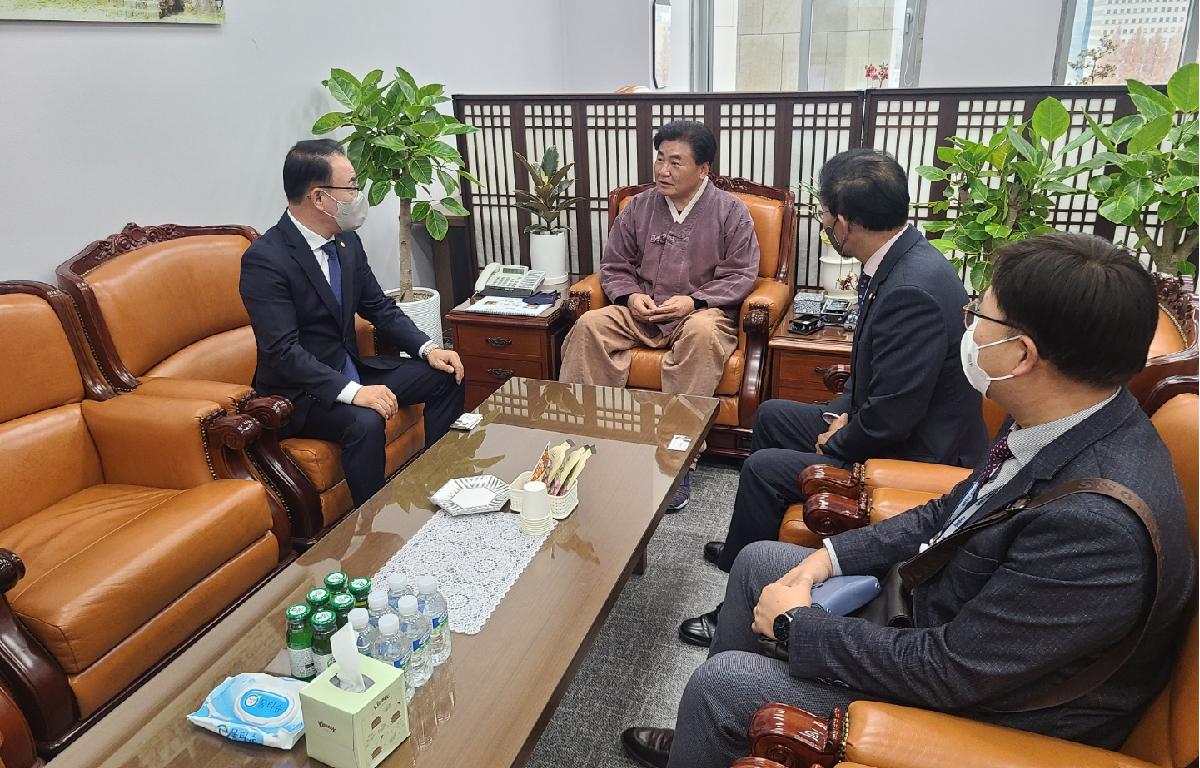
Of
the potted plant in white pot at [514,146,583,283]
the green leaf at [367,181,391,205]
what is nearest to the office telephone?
the potted plant in white pot at [514,146,583,283]

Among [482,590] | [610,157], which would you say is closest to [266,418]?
[482,590]

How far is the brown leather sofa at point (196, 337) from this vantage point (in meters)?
2.40

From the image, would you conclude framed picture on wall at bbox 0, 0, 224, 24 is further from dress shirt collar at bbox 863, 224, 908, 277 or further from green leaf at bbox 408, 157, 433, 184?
dress shirt collar at bbox 863, 224, 908, 277

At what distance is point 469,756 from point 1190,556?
1.07m

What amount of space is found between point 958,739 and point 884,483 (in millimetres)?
820

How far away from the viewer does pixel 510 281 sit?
3684 mm

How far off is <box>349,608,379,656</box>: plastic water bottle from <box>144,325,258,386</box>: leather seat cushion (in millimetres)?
1658

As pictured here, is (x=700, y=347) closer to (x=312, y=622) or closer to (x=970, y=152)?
(x=970, y=152)

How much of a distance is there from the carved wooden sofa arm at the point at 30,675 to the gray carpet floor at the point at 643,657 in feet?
3.35

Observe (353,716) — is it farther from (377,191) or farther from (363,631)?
(377,191)

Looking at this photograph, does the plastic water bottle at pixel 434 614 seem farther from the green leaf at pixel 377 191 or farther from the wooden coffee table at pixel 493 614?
the green leaf at pixel 377 191

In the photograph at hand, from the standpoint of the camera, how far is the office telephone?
143 inches

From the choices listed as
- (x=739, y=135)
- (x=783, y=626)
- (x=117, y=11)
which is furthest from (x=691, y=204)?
(x=783, y=626)

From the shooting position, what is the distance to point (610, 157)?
3791 mm
